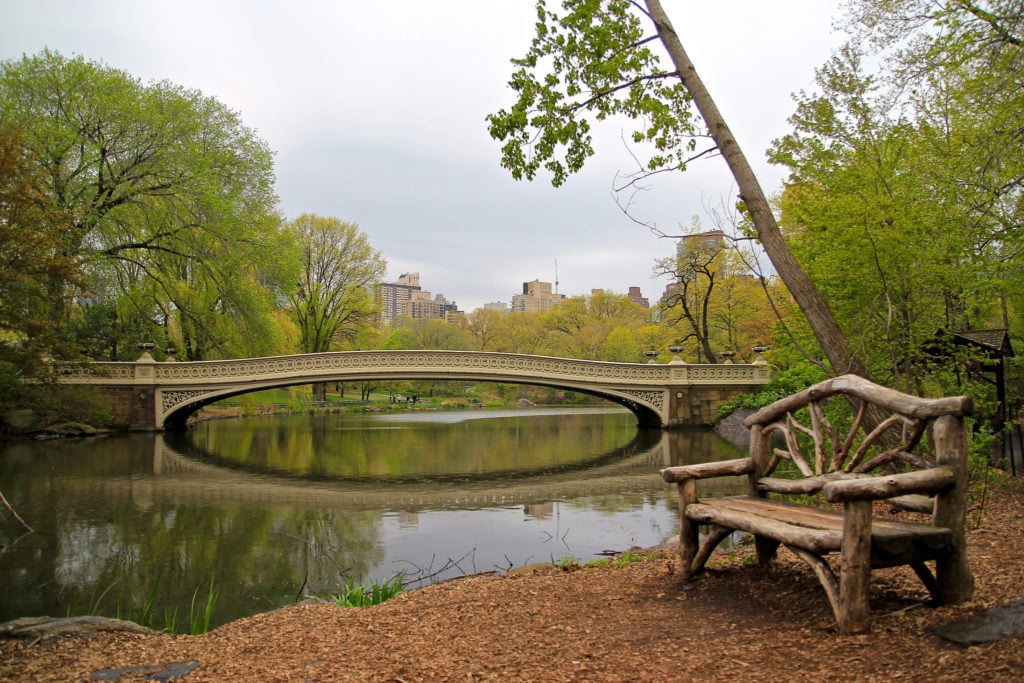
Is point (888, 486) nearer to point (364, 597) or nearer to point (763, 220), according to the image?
point (364, 597)

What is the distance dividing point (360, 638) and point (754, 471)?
217cm

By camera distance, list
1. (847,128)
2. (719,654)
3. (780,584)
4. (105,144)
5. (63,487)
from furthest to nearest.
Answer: (105,144)
(847,128)
(63,487)
(780,584)
(719,654)

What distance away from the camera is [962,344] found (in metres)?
7.73

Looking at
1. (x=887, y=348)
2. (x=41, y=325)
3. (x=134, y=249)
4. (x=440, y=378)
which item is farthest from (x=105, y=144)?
(x=887, y=348)

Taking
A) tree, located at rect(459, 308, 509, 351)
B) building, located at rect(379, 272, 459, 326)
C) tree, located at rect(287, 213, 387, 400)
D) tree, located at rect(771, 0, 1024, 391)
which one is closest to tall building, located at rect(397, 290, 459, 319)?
building, located at rect(379, 272, 459, 326)

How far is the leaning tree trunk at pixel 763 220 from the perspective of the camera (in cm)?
544

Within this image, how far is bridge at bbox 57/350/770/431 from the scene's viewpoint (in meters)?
19.8

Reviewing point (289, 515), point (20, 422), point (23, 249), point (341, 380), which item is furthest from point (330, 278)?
point (289, 515)

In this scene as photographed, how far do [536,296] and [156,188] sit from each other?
4683 inches

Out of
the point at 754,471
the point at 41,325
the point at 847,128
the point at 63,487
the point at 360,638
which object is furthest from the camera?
the point at 847,128

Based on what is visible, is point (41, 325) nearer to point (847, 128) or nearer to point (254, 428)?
point (254, 428)

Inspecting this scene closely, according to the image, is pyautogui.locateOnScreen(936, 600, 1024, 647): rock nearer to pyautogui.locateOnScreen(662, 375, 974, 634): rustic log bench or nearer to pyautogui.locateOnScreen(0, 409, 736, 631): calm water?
pyautogui.locateOnScreen(662, 375, 974, 634): rustic log bench

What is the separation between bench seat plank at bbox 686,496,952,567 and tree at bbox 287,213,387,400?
30820mm

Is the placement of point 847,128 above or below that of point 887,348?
above
